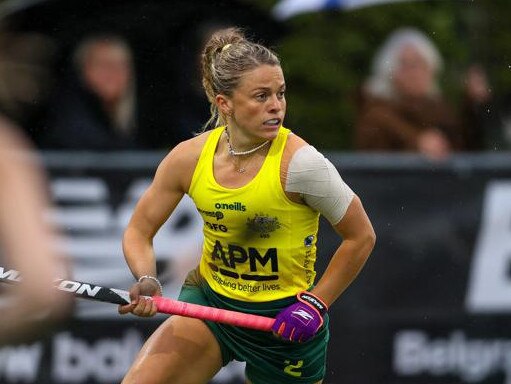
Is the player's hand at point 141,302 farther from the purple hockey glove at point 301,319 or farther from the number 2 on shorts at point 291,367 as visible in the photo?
the number 2 on shorts at point 291,367

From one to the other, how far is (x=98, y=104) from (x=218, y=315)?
288 cm

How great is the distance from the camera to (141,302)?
187 inches

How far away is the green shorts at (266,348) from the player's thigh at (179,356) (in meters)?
0.05

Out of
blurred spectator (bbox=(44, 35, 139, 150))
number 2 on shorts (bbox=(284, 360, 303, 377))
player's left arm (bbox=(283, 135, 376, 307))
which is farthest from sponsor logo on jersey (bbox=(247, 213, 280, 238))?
blurred spectator (bbox=(44, 35, 139, 150))

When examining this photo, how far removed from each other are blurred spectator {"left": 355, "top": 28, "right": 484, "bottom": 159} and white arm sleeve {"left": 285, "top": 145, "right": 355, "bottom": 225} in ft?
9.15

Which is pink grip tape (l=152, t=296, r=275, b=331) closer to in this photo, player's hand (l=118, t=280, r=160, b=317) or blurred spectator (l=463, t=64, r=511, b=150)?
player's hand (l=118, t=280, r=160, b=317)

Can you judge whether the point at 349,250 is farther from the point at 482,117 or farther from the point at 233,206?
the point at 482,117

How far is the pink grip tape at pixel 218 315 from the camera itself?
478 cm

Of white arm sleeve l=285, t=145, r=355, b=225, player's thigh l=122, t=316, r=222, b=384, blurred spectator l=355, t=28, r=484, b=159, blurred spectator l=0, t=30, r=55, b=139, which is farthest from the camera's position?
blurred spectator l=355, t=28, r=484, b=159

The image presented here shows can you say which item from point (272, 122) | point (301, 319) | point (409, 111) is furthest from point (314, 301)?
point (409, 111)

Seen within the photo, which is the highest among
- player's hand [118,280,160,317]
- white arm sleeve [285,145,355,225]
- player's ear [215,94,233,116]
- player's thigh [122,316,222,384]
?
player's ear [215,94,233,116]

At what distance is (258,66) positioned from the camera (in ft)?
15.4

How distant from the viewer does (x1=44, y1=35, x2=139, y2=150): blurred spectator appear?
732cm

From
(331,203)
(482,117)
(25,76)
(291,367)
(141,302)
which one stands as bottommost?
(482,117)
